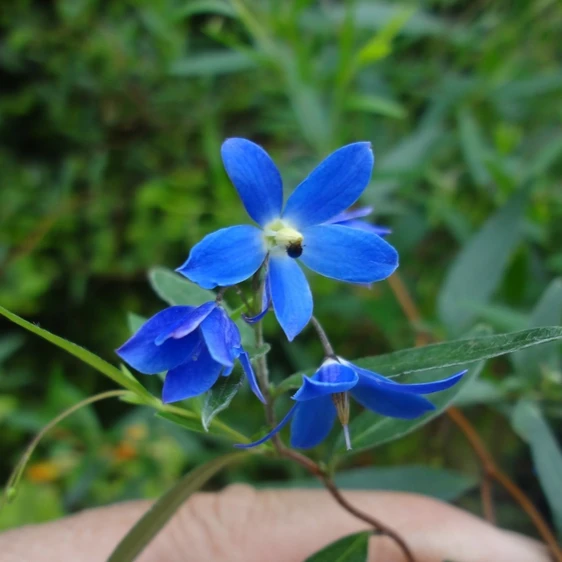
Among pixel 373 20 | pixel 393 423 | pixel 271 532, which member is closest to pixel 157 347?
pixel 393 423

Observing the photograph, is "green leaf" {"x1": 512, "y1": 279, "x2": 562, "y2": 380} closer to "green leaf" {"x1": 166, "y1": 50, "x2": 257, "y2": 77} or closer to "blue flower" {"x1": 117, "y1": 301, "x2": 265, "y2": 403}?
"blue flower" {"x1": 117, "y1": 301, "x2": 265, "y2": 403}

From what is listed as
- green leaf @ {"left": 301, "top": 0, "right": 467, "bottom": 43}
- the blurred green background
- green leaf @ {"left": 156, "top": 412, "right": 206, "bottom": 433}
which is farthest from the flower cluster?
green leaf @ {"left": 301, "top": 0, "right": 467, "bottom": 43}

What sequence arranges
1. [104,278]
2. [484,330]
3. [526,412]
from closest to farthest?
1. [484,330]
2. [526,412]
3. [104,278]

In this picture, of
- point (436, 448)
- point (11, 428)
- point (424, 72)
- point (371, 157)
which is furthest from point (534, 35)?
point (11, 428)

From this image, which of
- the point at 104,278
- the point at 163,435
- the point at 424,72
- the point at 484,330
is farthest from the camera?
the point at 104,278

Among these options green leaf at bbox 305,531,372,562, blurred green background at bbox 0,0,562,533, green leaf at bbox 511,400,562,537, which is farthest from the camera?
blurred green background at bbox 0,0,562,533

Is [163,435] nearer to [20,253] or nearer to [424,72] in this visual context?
[20,253]

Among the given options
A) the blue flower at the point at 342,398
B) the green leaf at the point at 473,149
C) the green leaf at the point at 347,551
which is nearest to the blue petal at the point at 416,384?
the blue flower at the point at 342,398

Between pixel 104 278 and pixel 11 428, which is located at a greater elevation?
pixel 104 278
